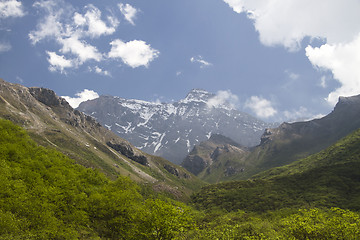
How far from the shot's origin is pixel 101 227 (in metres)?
62.1

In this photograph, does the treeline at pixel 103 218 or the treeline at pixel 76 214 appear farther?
the treeline at pixel 76 214

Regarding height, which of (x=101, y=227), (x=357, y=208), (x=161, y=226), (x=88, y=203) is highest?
(x=357, y=208)

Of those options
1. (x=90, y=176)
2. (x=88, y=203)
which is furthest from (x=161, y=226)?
(x=90, y=176)

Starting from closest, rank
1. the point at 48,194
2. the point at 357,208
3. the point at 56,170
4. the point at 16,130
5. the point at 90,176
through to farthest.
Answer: the point at 48,194, the point at 56,170, the point at 90,176, the point at 16,130, the point at 357,208

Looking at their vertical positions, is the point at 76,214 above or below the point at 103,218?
below

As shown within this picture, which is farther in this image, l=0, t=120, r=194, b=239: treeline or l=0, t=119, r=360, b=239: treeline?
l=0, t=120, r=194, b=239: treeline

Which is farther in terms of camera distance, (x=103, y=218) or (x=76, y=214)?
(x=103, y=218)

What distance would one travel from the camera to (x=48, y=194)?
60031 mm

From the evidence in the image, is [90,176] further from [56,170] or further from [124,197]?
[124,197]

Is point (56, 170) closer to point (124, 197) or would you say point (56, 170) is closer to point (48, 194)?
point (48, 194)

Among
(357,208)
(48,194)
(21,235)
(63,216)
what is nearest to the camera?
(21,235)

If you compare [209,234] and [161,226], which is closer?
[161,226]

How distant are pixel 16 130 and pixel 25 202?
8435cm

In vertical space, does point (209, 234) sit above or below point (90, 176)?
above
